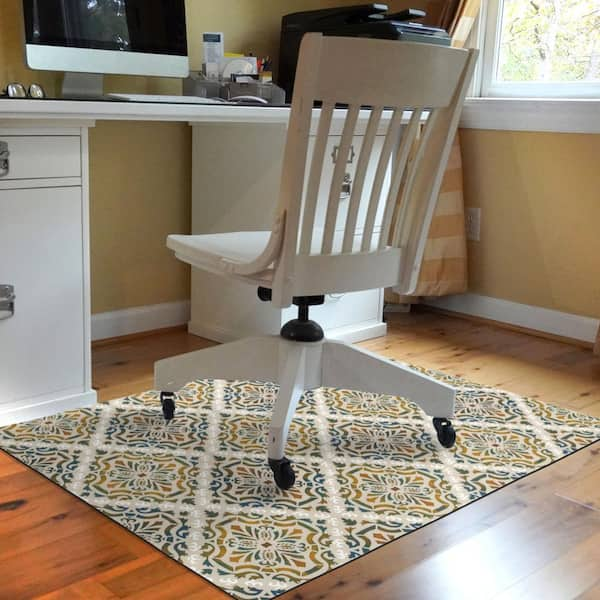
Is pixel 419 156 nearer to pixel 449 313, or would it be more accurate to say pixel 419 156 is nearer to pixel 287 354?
pixel 287 354

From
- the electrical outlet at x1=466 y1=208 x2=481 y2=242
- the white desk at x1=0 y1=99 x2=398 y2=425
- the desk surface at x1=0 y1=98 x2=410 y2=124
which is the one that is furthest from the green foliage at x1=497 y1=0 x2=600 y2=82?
the white desk at x1=0 y1=99 x2=398 y2=425

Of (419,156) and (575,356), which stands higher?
(419,156)

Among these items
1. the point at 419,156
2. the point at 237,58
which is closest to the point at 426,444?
the point at 419,156

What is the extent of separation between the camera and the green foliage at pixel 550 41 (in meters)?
2.90

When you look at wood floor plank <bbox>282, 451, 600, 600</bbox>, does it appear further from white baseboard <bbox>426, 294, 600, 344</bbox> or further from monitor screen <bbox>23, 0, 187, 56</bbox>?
monitor screen <bbox>23, 0, 187, 56</bbox>

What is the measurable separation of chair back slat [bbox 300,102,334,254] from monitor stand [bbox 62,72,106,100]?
2.92 ft

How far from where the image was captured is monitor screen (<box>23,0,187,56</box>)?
2.19 metres

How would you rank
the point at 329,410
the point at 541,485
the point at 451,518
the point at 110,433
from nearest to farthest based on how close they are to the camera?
the point at 451,518 → the point at 541,485 → the point at 110,433 → the point at 329,410

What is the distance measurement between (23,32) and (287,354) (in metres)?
1.16

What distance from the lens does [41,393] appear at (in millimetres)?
Answer: 2082

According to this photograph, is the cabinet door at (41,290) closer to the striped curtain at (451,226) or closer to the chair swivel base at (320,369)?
the chair swivel base at (320,369)

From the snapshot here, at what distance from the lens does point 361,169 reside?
5.63ft

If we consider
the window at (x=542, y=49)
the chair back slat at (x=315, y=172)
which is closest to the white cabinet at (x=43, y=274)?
the chair back slat at (x=315, y=172)

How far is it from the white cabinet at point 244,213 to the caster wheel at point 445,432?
0.75 meters
